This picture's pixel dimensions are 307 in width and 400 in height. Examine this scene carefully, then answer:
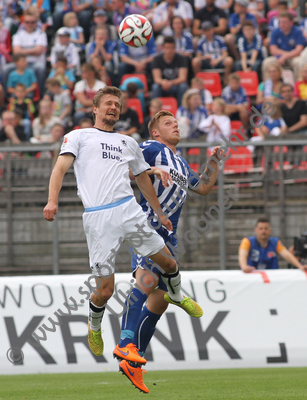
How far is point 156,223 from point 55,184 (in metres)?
1.27

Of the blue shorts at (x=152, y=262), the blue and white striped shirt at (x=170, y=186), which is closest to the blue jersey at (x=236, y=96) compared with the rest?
the blue and white striped shirt at (x=170, y=186)

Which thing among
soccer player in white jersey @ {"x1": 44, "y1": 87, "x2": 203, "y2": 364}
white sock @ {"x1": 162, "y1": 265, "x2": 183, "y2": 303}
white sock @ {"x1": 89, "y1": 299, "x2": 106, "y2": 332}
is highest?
soccer player in white jersey @ {"x1": 44, "y1": 87, "x2": 203, "y2": 364}

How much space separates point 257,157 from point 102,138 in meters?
4.96

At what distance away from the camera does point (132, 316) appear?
6.45m

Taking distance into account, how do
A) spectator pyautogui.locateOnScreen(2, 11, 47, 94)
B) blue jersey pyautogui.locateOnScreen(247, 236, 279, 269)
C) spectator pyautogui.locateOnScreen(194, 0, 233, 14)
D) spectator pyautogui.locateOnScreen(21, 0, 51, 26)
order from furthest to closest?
1. spectator pyautogui.locateOnScreen(21, 0, 51, 26)
2. spectator pyautogui.locateOnScreen(194, 0, 233, 14)
3. spectator pyautogui.locateOnScreen(2, 11, 47, 94)
4. blue jersey pyautogui.locateOnScreen(247, 236, 279, 269)

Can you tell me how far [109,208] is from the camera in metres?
6.06

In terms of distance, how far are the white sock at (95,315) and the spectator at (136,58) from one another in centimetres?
956

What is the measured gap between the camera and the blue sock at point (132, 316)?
6.27 meters

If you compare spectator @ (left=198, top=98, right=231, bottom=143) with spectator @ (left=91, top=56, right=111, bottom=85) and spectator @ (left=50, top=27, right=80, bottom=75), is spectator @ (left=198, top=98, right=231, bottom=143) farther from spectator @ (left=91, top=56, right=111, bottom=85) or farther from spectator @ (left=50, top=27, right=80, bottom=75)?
spectator @ (left=50, top=27, right=80, bottom=75)

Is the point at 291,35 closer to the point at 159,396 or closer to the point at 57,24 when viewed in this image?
the point at 57,24

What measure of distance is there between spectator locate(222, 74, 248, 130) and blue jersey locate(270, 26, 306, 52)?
1.83 metres

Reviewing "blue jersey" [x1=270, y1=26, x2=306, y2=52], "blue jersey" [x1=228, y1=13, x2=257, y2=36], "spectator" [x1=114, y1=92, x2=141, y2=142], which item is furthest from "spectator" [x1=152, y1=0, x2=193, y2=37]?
"spectator" [x1=114, y1=92, x2=141, y2=142]

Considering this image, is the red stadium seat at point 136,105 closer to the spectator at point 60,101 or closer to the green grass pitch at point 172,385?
the spectator at point 60,101

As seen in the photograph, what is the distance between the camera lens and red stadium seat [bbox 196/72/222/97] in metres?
14.9
